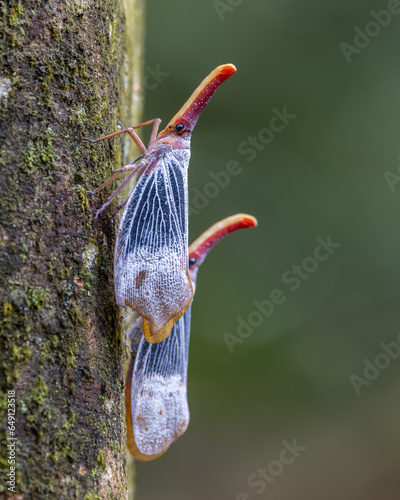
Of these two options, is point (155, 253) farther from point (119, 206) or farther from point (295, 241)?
point (295, 241)

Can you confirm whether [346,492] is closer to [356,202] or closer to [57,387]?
[356,202]

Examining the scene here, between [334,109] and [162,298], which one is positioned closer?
[162,298]

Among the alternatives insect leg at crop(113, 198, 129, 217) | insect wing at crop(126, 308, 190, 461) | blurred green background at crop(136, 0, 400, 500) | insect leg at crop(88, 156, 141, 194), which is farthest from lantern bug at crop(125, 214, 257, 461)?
blurred green background at crop(136, 0, 400, 500)

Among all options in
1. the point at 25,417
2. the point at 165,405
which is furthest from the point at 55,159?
the point at 165,405

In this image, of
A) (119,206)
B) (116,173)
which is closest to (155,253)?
(119,206)

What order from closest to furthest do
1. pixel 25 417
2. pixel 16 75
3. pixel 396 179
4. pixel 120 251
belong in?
pixel 25 417
pixel 16 75
pixel 120 251
pixel 396 179
